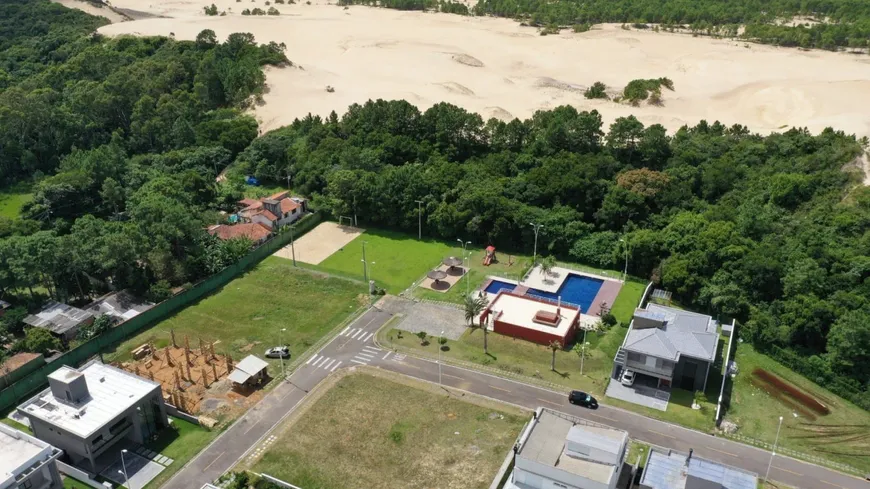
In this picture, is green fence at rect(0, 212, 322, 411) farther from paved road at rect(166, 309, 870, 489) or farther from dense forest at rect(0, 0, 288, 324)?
paved road at rect(166, 309, 870, 489)

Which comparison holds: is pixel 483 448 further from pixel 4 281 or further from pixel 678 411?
pixel 4 281

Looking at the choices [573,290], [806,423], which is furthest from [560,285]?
[806,423]

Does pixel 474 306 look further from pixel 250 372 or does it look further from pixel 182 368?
pixel 182 368

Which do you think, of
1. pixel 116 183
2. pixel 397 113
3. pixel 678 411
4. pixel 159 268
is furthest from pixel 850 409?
pixel 116 183

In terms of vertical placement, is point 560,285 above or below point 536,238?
below

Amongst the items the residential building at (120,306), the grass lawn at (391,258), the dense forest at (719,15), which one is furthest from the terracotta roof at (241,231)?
the dense forest at (719,15)

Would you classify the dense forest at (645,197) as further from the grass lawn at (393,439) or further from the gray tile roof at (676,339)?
the grass lawn at (393,439)
